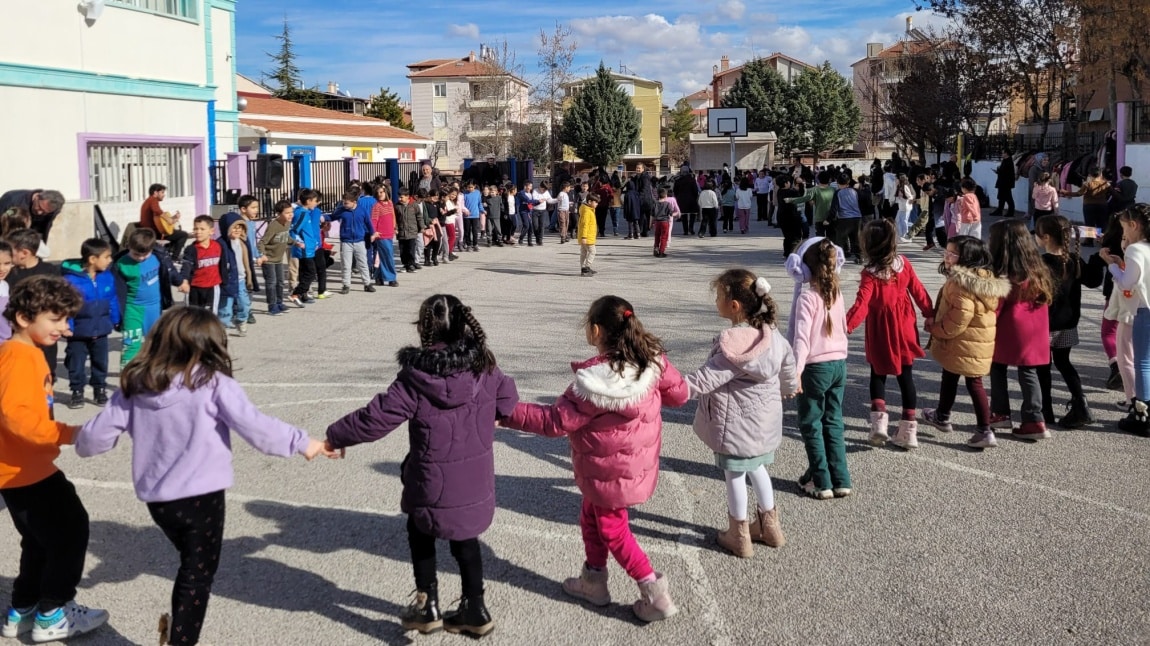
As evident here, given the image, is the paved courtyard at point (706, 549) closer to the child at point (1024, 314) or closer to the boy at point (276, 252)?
the child at point (1024, 314)

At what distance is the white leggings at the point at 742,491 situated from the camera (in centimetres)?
502

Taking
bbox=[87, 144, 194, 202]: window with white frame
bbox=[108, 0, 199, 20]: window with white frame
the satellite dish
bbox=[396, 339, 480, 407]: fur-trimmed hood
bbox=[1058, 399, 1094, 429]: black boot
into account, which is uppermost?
bbox=[108, 0, 199, 20]: window with white frame

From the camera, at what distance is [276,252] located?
12930 mm

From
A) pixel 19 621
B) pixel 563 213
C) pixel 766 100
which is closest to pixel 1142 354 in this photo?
pixel 19 621

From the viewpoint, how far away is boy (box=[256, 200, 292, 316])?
1284 centimetres

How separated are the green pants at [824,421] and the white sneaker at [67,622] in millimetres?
3662

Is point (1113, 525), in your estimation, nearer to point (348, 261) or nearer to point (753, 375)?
point (753, 375)

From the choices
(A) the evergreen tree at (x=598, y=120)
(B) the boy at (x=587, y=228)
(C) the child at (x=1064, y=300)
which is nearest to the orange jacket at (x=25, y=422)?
(C) the child at (x=1064, y=300)

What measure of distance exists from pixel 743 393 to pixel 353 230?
10736 millimetres

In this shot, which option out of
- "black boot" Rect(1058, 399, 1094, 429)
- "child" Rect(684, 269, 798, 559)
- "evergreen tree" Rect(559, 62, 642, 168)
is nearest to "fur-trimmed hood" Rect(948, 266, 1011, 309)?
"black boot" Rect(1058, 399, 1094, 429)

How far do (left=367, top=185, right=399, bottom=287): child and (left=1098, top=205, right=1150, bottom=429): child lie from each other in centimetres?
1081

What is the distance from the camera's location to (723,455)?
5055mm

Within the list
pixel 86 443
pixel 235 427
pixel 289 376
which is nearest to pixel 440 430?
pixel 235 427

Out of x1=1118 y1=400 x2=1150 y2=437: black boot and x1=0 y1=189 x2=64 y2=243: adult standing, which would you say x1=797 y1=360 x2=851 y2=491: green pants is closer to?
x1=1118 y1=400 x2=1150 y2=437: black boot
